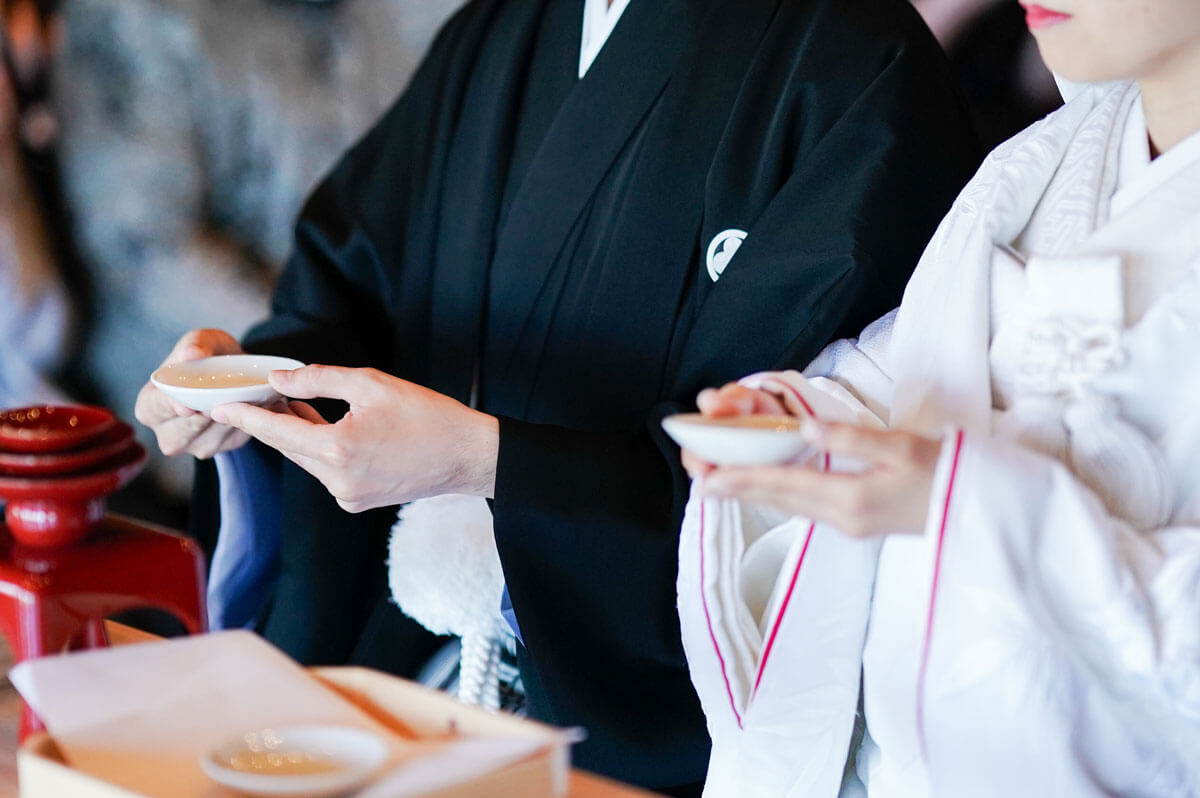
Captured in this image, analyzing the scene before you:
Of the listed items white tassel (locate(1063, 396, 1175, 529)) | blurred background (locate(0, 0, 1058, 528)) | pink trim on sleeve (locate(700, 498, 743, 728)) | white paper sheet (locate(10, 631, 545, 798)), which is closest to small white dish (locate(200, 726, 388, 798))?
white paper sheet (locate(10, 631, 545, 798))

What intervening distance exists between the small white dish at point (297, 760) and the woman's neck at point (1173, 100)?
3.04ft

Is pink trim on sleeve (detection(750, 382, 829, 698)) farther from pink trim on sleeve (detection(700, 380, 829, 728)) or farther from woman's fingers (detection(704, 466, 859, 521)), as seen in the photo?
woman's fingers (detection(704, 466, 859, 521))

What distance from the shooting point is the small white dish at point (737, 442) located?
0.95m

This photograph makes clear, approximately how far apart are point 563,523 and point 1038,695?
58 cm

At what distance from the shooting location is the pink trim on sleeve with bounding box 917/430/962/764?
0.98m

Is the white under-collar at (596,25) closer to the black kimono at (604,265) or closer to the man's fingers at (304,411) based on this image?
the black kimono at (604,265)

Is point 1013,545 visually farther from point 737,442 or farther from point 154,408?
point 154,408

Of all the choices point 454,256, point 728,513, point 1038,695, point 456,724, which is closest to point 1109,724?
point 1038,695

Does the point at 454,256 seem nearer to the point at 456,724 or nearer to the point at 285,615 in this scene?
the point at 285,615

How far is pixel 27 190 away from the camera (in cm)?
216

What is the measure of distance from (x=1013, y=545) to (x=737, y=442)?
0.24 metres

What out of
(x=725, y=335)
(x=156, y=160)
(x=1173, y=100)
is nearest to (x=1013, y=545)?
(x=1173, y=100)

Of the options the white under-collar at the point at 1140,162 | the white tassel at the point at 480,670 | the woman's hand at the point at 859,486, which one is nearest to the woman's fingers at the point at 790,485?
the woman's hand at the point at 859,486

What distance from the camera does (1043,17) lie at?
1145 millimetres
